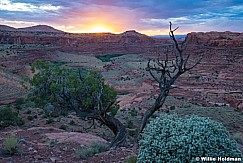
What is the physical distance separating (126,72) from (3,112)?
32954 millimetres

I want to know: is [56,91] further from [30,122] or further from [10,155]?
[30,122]

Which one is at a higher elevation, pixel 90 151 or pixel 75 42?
pixel 75 42

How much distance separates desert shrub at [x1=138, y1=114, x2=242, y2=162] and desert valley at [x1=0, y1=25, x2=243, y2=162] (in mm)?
2239

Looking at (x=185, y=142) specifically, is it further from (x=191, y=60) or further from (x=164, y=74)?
(x=191, y=60)

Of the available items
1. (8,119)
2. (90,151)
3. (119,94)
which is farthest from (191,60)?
(90,151)

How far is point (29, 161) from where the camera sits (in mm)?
7047

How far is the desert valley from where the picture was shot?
9.05 m

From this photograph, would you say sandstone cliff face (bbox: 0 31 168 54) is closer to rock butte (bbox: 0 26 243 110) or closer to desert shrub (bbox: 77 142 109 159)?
rock butte (bbox: 0 26 243 110)

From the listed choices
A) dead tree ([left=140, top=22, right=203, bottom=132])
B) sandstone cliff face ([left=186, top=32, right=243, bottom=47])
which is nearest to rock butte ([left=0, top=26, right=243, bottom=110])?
sandstone cliff face ([left=186, top=32, right=243, bottom=47])

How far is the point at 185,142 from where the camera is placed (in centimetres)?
438

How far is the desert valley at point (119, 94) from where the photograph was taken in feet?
29.7

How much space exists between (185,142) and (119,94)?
2715 centimetres

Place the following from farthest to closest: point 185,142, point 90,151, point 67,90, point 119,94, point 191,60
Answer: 1. point 191,60
2. point 119,94
3. point 67,90
4. point 90,151
5. point 185,142

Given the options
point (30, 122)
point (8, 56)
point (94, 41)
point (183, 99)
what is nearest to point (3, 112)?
point (30, 122)
